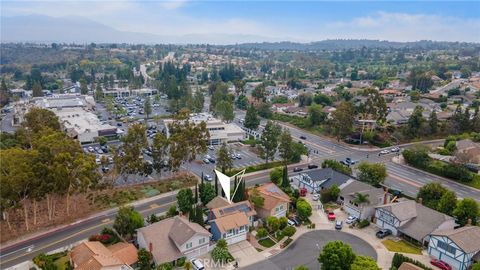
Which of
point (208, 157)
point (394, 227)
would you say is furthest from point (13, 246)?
point (394, 227)

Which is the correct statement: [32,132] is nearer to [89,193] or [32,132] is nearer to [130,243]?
[89,193]

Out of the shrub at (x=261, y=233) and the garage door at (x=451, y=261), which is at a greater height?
the garage door at (x=451, y=261)

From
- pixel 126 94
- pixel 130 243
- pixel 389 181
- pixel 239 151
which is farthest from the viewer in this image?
pixel 126 94

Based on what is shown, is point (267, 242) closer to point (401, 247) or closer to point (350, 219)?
point (350, 219)

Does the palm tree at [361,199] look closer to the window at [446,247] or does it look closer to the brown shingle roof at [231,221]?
the window at [446,247]

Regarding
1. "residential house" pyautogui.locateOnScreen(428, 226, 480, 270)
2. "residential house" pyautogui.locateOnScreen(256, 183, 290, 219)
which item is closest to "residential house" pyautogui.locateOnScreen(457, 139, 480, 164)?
"residential house" pyautogui.locateOnScreen(428, 226, 480, 270)

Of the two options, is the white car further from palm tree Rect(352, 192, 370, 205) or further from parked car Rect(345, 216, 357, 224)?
parked car Rect(345, 216, 357, 224)

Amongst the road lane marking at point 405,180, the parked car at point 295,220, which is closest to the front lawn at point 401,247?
the parked car at point 295,220
